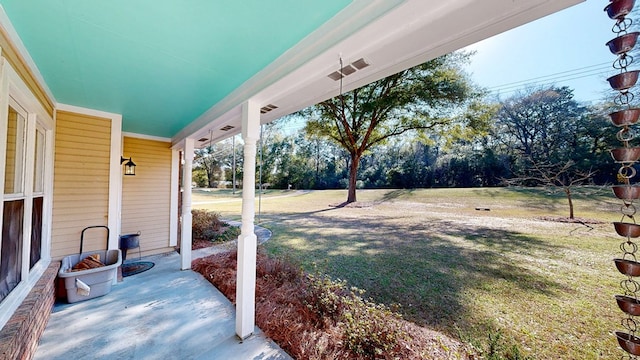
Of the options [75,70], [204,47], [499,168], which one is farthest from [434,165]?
[75,70]

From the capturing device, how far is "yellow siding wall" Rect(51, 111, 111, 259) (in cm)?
307

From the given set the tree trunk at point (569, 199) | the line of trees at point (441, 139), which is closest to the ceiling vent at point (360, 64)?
the line of trees at point (441, 139)

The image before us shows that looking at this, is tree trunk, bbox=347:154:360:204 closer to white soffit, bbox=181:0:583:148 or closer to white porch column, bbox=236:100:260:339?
white porch column, bbox=236:100:260:339

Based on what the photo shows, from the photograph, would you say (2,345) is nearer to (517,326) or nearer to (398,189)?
(517,326)

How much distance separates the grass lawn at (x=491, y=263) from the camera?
232cm

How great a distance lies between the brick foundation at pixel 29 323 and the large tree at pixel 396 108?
5.21m

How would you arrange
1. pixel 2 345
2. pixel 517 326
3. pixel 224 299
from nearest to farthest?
pixel 2 345, pixel 517 326, pixel 224 299

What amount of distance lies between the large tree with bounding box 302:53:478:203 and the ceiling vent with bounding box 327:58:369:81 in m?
3.71

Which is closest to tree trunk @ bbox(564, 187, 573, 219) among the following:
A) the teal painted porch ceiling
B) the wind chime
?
the wind chime

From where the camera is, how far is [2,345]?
1.37m

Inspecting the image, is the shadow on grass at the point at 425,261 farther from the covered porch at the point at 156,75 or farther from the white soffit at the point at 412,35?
the white soffit at the point at 412,35

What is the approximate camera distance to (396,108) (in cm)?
715

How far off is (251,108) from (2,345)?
2295 mm

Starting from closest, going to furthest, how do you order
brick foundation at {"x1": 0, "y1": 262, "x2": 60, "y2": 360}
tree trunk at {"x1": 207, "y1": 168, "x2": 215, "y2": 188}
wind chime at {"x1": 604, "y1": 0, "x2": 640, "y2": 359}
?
wind chime at {"x1": 604, "y1": 0, "x2": 640, "y2": 359} < brick foundation at {"x1": 0, "y1": 262, "x2": 60, "y2": 360} < tree trunk at {"x1": 207, "y1": 168, "x2": 215, "y2": 188}
